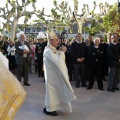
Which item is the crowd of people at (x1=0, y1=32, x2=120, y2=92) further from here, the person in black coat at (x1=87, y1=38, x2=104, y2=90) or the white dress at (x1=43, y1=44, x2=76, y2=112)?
the white dress at (x1=43, y1=44, x2=76, y2=112)

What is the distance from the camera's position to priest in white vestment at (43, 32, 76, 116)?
5.55 m

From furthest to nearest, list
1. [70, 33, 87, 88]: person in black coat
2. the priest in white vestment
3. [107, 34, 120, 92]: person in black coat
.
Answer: [70, 33, 87, 88]: person in black coat → [107, 34, 120, 92]: person in black coat → the priest in white vestment

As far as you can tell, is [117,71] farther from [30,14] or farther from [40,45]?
[30,14]

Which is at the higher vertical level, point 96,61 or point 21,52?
point 21,52

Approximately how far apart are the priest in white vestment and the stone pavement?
0.84 ft

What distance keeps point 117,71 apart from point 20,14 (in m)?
21.5

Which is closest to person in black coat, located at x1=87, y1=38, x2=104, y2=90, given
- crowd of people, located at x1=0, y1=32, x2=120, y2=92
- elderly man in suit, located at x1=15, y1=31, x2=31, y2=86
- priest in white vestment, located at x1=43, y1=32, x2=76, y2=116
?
crowd of people, located at x1=0, y1=32, x2=120, y2=92

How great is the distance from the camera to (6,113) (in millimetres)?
1562

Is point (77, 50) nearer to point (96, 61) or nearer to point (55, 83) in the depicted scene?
point (96, 61)

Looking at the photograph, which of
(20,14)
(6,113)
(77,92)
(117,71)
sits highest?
(20,14)

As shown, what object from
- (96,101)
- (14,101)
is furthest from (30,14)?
(14,101)

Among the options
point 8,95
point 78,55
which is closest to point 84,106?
point 78,55

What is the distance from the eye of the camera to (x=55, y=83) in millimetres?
5609

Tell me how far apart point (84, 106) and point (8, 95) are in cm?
515
